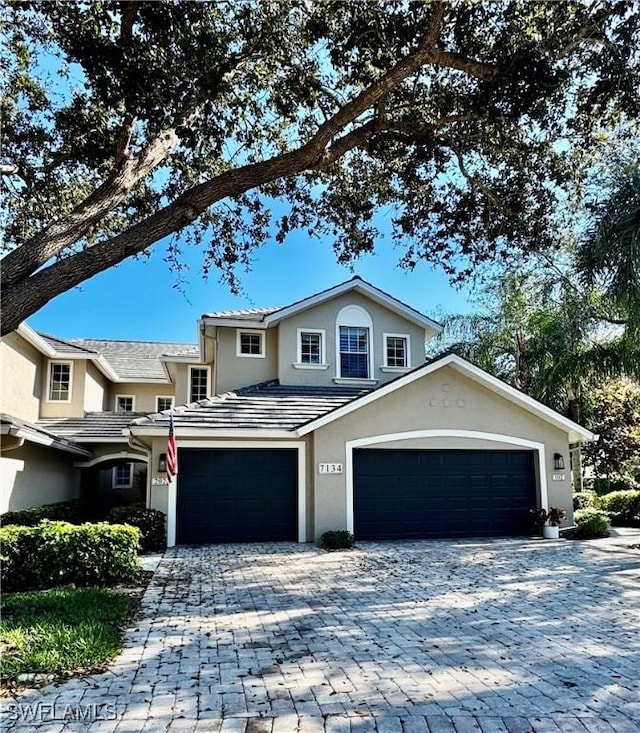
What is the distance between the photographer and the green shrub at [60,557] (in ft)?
28.8

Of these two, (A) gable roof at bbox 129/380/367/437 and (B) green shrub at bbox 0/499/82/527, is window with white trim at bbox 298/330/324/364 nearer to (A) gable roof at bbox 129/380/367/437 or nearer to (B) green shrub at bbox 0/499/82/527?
(A) gable roof at bbox 129/380/367/437

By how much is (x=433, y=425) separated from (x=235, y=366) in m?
6.23

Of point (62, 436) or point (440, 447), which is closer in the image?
point (440, 447)

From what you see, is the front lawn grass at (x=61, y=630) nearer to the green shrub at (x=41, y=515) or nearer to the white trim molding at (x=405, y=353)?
the green shrub at (x=41, y=515)

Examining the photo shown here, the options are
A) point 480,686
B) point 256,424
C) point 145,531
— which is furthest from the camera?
point 256,424

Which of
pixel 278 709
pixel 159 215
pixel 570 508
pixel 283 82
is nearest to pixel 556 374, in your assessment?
pixel 570 508

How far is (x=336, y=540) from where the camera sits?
41.8ft

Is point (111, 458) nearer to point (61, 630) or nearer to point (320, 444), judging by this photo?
point (320, 444)

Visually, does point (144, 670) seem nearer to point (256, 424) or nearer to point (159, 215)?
point (159, 215)

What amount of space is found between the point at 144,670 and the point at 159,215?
5.30 m

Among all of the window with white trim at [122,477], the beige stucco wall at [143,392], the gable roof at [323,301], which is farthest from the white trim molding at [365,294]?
the window with white trim at [122,477]

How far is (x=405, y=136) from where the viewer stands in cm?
1077

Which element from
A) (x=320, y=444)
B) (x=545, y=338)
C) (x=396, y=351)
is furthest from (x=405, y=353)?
(x=320, y=444)

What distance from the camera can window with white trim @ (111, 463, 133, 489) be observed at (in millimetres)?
22234
